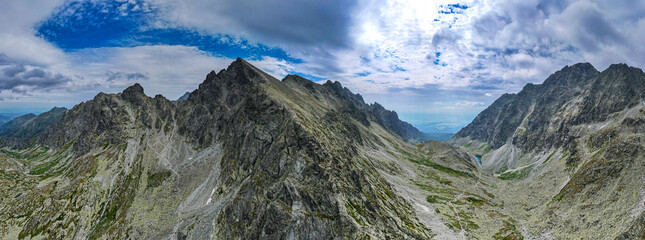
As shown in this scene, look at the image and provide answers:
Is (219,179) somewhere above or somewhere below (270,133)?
below

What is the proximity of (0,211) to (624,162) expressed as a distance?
31513 cm

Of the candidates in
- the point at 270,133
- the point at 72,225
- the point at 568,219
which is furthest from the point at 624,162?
the point at 72,225

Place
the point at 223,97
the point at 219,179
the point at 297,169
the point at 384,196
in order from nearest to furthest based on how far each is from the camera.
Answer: the point at 297,169
the point at 384,196
the point at 219,179
the point at 223,97

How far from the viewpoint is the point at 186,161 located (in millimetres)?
166125

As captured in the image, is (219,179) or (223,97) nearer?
(219,179)

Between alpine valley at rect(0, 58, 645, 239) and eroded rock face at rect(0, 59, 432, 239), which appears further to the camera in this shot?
alpine valley at rect(0, 58, 645, 239)

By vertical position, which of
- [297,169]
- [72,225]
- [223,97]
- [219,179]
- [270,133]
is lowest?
[72,225]

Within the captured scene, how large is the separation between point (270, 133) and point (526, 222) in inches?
4534

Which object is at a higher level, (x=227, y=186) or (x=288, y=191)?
(x=288, y=191)

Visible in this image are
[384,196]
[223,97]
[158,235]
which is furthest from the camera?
[223,97]

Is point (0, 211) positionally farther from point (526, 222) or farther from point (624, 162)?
point (624, 162)

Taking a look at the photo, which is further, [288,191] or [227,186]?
[227,186]

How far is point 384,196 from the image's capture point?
104812 millimetres

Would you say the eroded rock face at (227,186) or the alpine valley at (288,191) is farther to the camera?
the alpine valley at (288,191)
